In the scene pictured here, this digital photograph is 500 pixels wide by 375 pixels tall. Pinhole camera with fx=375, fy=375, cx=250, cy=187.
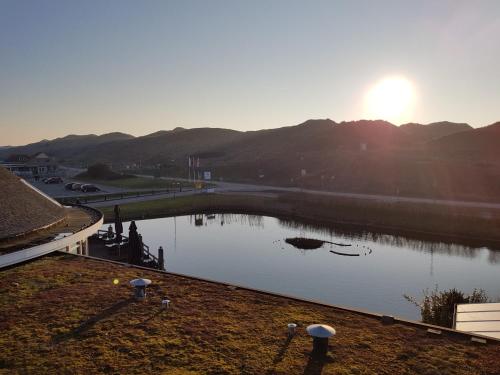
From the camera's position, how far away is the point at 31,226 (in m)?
22.7

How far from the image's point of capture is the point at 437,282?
32906mm

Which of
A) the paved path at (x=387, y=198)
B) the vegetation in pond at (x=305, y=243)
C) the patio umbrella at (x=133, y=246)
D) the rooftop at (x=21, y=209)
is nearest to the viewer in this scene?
the rooftop at (x=21, y=209)

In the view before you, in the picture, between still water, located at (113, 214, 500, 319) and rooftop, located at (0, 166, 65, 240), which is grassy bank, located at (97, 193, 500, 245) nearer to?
still water, located at (113, 214, 500, 319)

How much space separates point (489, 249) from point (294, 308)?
37473mm

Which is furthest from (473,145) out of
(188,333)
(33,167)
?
(33,167)

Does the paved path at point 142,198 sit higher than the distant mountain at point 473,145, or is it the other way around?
the distant mountain at point 473,145

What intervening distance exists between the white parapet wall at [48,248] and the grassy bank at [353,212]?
29.9 meters

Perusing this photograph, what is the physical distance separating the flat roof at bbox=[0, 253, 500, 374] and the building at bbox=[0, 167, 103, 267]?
3.72 meters

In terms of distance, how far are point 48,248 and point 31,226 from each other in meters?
2.66

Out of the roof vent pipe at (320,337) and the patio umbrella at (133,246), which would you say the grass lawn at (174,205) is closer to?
the patio umbrella at (133,246)

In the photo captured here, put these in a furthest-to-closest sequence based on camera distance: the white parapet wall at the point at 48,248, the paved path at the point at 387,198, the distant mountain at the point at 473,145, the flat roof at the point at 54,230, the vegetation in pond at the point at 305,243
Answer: the distant mountain at the point at 473,145, the paved path at the point at 387,198, the vegetation in pond at the point at 305,243, the flat roof at the point at 54,230, the white parapet wall at the point at 48,248

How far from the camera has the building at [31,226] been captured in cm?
2039

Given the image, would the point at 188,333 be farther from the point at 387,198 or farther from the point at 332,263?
the point at 387,198

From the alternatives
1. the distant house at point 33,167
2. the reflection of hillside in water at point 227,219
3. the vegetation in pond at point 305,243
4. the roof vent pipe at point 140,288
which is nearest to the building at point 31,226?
the roof vent pipe at point 140,288
